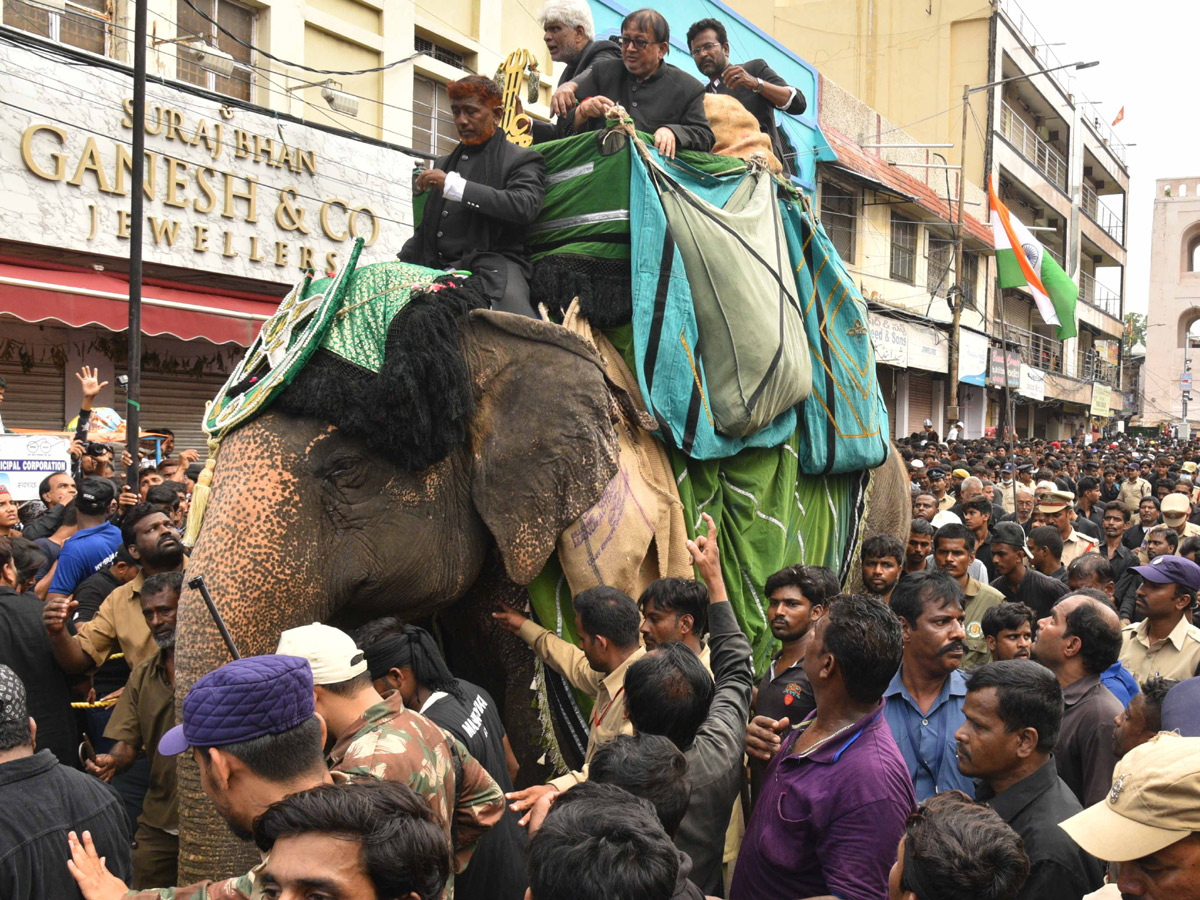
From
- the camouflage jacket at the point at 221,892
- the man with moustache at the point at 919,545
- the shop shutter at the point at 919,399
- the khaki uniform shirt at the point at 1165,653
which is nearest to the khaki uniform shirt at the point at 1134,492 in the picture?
the man with moustache at the point at 919,545

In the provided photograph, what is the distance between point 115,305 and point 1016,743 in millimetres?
10199

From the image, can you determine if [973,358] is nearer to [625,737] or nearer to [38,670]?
[38,670]

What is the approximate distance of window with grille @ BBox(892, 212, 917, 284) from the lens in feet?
86.8

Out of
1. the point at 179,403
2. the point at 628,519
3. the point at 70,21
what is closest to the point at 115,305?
the point at 179,403

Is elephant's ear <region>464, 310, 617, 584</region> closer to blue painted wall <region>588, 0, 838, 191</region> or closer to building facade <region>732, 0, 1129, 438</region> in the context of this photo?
blue painted wall <region>588, 0, 838, 191</region>

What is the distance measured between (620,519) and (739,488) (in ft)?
3.19

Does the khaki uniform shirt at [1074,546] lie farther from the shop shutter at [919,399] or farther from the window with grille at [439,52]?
the shop shutter at [919,399]

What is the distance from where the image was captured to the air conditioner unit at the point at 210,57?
12.0 metres

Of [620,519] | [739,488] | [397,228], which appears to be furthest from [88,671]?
[397,228]

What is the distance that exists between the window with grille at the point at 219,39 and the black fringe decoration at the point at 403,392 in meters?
9.55

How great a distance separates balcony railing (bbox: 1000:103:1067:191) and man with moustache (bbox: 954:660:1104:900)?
32800 mm

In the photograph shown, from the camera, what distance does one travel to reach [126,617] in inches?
173

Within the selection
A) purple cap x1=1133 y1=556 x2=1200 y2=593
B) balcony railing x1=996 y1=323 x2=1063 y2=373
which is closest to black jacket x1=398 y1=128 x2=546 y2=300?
purple cap x1=1133 y1=556 x2=1200 y2=593

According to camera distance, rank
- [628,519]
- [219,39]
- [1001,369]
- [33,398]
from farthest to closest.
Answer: [1001,369] → [219,39] → [33,398] → [628,519]
